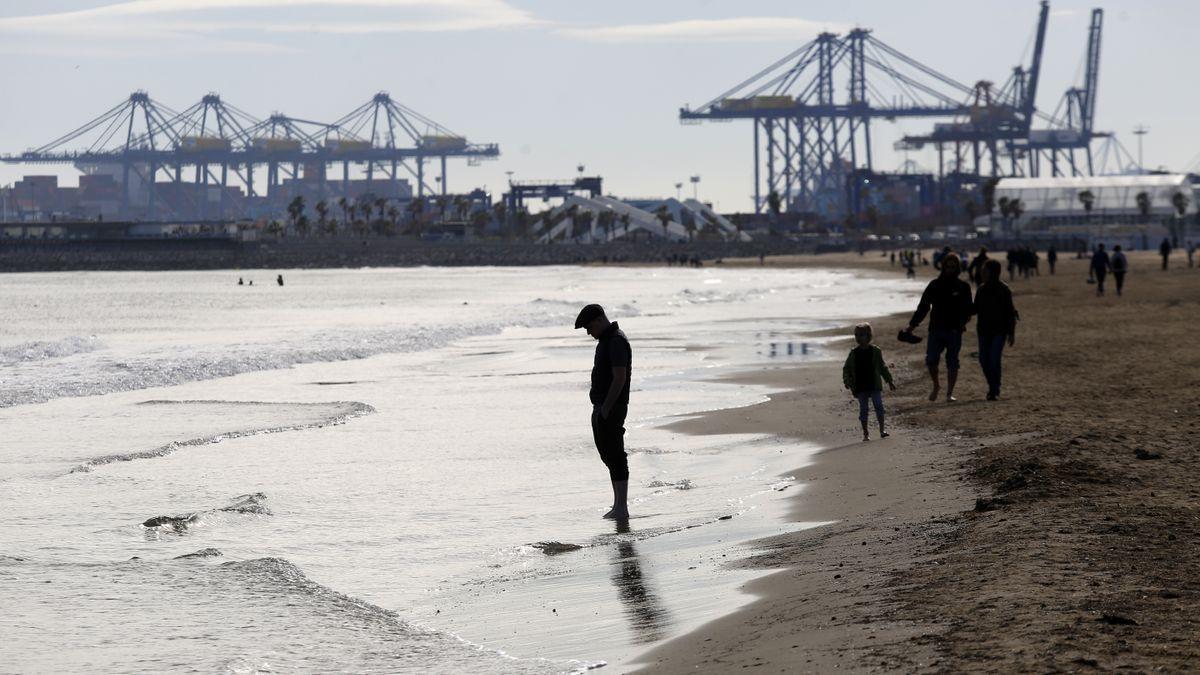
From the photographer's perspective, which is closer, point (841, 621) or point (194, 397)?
point (841, 621)

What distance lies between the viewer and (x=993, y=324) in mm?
14141

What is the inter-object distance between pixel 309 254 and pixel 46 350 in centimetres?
13028

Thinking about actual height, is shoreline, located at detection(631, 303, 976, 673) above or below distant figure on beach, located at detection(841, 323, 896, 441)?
below

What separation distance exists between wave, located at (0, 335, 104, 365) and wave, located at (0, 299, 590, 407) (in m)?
0.02

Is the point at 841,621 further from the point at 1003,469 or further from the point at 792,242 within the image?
the point at 792,242

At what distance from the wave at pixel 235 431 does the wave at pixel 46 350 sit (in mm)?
13400

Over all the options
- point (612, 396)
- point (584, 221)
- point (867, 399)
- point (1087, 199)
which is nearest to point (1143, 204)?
point (1087, 199)

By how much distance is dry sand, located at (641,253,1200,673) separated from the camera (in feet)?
17.5

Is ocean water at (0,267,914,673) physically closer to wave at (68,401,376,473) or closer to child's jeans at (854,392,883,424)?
wave at (68,401,376,473)

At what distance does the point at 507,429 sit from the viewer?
1480cm

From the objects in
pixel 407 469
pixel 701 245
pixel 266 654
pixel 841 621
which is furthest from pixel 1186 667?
pixel 701 245

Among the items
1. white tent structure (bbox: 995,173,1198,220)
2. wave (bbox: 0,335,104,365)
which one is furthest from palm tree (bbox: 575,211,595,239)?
wave (bbox: 0,335,104,365)

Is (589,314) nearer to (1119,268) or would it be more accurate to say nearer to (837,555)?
(837,555)

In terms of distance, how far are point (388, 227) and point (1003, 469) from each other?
609 ft
